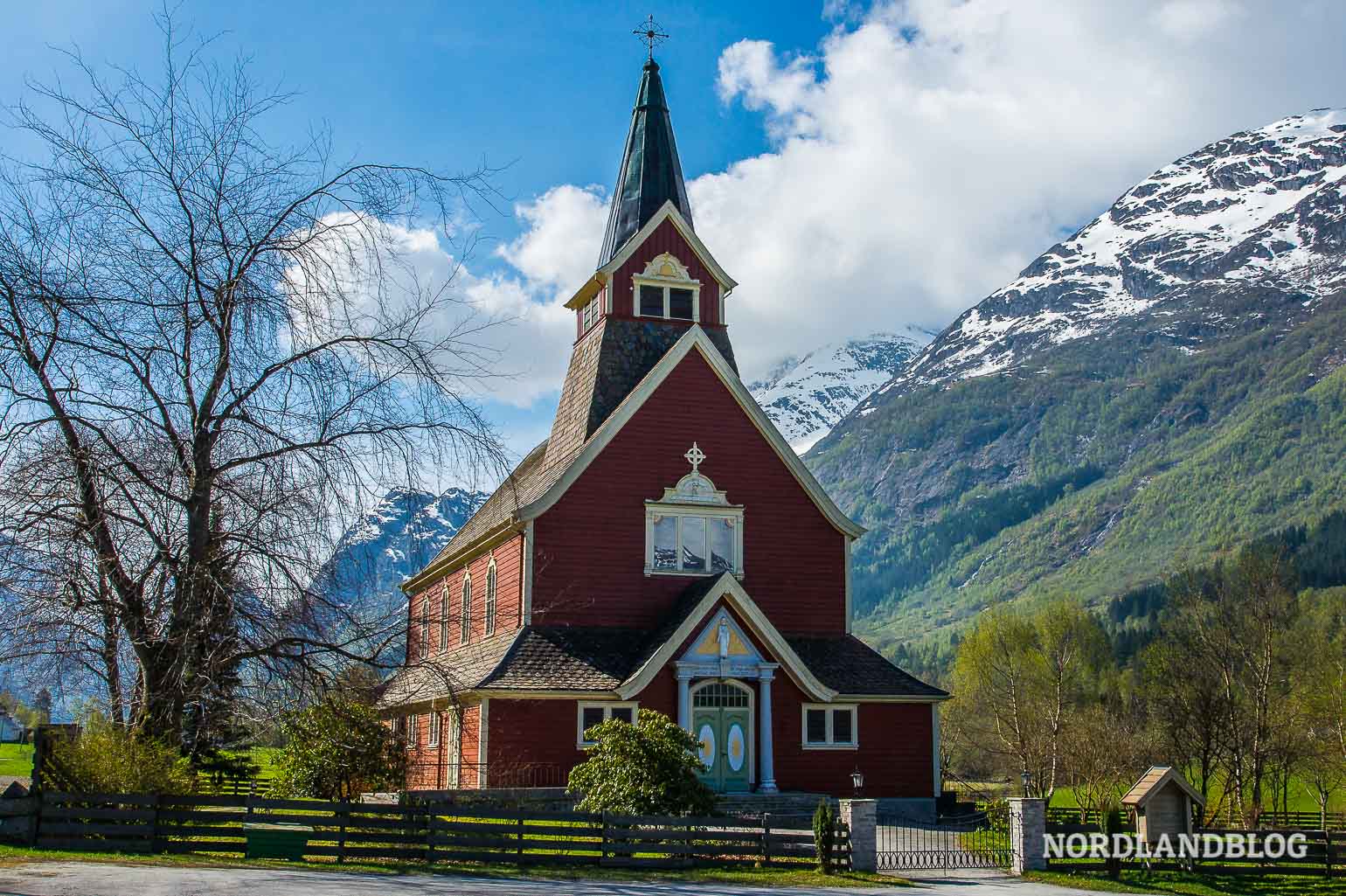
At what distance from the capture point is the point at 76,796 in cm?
2119

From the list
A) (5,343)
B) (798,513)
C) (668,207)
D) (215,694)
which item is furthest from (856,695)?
(5,343)

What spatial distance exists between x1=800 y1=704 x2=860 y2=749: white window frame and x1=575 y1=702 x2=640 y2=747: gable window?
4.41m

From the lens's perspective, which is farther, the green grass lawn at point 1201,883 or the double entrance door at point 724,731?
the double entrance door at point 724,731

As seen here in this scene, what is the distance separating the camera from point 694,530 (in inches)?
1399

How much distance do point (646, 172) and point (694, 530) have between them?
1216 cm

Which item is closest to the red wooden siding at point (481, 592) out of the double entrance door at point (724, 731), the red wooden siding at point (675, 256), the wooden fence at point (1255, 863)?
the double entrance door at point (724, 731)

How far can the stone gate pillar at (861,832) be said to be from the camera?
23688 millimetres

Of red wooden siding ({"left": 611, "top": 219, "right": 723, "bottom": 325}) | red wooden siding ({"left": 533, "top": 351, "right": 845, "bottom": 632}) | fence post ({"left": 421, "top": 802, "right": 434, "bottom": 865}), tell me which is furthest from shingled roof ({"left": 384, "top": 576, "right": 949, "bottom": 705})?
red wooden siding ({"left": 611, "top": 219, "right": 723, "bottom": 325})

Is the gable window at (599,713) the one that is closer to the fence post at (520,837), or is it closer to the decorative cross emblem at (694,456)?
the decorative cross emblem at (694,456)

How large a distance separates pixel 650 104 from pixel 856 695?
20007 millimetres

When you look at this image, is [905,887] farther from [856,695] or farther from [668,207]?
[668,207]

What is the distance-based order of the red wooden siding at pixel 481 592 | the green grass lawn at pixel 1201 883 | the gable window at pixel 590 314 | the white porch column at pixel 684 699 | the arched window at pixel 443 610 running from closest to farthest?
the green grass lawn at pixel 1201 883 → the white porch column at pixel 684 699 → the red wooden siding at pixel 481 592 → the gable window at pixel 590 314 → the arched window at pixel 443 610

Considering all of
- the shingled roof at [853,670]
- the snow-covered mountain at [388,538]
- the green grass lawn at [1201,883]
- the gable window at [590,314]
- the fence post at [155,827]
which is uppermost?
the gable window at [590,314]

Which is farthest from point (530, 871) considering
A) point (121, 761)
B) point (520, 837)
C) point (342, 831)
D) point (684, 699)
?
point (684, 699)
